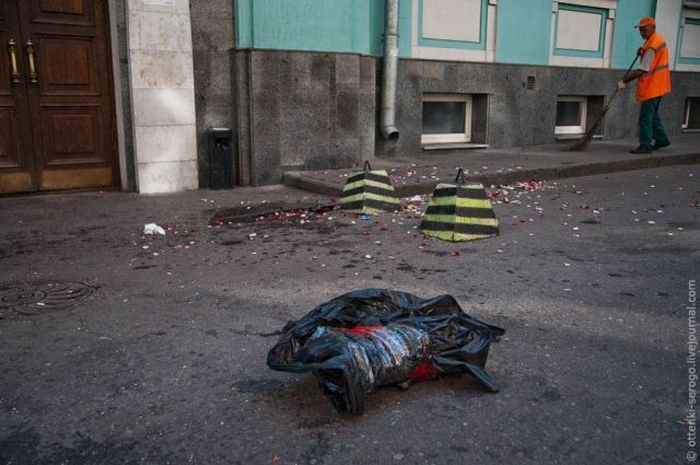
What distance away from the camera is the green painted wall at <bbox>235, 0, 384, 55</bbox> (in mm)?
8273

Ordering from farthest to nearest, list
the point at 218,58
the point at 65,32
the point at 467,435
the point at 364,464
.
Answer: the point at 218,58 < the point at 65,32 < the point at 467,435 < the point at 364,464

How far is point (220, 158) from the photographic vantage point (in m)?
8.34

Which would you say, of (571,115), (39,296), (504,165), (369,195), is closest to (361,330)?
(39,296)

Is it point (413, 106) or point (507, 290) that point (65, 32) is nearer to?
point (413, 106)

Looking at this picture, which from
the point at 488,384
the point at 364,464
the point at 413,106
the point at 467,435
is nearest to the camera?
the point at 364,464

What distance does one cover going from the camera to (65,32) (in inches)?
299

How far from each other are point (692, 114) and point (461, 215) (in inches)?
477

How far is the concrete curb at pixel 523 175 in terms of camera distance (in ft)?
26.1

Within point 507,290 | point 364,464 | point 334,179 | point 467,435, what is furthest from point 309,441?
point 334,179

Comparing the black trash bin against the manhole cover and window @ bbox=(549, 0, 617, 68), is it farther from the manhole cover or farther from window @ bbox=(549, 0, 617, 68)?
window @ bbox=(549, 0, 617, 68)

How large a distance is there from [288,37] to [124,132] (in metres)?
2.44

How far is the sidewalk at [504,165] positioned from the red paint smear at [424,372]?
4.94 meters

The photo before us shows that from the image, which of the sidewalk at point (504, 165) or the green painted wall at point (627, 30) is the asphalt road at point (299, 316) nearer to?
the sidewalk at point (504, 165)

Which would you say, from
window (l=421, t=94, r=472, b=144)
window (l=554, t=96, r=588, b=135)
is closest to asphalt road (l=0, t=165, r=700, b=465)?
window (l=421, t=94, r=472, b=144)
